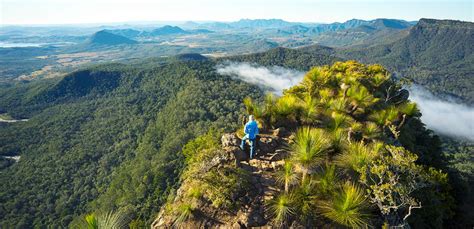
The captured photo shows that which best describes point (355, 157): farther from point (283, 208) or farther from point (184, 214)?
point (184, 214)

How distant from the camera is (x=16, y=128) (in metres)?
104

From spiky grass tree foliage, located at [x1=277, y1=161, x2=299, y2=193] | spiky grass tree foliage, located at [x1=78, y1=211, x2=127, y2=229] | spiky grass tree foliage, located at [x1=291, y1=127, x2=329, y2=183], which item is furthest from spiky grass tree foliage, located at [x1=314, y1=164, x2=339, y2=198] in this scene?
spiky grass tree foliage, located at [x1=78, y1=211, x2=127, y2=229]

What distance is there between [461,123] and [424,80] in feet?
202

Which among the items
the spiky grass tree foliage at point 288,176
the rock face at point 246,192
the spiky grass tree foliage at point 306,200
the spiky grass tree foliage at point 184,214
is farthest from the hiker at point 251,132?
the spiky grass tree foliage at point 184,214

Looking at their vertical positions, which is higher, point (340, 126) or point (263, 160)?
point (340, 126)

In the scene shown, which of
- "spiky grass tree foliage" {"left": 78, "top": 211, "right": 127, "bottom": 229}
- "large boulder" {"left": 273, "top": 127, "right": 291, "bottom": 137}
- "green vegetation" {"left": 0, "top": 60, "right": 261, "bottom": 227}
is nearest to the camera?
"spiky grass tree foliage" {"left": 78, "top": 211, "right": 127, "bottom": 229}

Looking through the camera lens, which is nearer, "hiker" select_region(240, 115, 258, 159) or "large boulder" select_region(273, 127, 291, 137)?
"hiker" select_region(240, 115, 258, 159)

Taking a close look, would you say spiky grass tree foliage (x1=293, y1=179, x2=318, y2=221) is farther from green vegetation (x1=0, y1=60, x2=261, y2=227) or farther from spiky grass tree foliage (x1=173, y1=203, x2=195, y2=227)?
green vegetation (x1=0, y1=60, x2=261, y2=227)

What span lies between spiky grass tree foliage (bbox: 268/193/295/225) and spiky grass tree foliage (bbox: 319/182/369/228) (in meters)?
0.62

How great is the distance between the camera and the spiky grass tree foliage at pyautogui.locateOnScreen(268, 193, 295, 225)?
5703 mm

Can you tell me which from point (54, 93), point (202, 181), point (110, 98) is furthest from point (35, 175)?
point (202, 181)

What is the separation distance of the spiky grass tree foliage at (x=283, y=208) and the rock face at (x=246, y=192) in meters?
0.20

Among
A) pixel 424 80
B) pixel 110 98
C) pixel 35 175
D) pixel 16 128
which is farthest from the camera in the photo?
pixel 424 80

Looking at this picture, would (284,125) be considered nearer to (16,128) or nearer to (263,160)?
(263,160)
